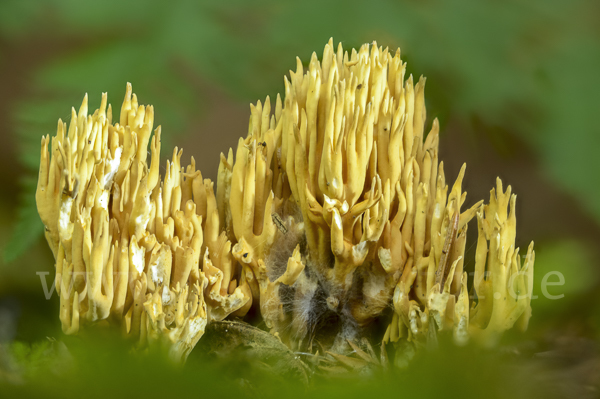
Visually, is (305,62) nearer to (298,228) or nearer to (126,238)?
(298,228)

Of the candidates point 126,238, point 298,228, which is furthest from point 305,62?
point 126,238

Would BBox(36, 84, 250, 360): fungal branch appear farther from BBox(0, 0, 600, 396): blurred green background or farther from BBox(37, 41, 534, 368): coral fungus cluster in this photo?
BBox(0, 0, 600, 396): blurred green background

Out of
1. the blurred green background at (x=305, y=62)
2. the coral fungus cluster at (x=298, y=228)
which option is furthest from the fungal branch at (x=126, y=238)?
the blurred green background at (x=305, y=62)

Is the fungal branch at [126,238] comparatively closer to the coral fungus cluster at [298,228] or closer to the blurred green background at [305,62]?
the coral fungus cluster at [298,228]

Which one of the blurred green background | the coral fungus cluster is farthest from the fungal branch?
the blurred green background
